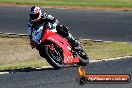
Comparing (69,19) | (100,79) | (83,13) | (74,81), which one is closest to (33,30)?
(74,81)

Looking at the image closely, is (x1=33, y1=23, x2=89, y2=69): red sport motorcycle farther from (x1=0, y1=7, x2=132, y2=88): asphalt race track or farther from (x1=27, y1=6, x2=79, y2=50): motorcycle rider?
(x1=0, y1=7, x2=132, y2=88): asphalt race track

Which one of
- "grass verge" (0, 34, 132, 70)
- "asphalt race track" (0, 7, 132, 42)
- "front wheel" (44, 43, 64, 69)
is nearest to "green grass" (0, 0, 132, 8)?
"asphalt race track" (0, 7, 132, 42)

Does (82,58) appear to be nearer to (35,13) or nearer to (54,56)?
(54,56)

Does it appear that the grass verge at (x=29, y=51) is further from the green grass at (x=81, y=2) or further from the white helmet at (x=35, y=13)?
the green grass at (x=81, y=2)

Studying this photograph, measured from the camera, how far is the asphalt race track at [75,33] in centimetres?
1189

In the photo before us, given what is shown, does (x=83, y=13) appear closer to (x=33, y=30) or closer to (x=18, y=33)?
(x=18, y=33)

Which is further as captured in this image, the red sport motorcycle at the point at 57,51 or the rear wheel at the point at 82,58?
the rear wheel at the point at 82,58

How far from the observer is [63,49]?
565 inches

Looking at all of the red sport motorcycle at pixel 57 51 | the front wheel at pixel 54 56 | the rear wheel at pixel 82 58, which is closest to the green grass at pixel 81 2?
the rear wheel at pixel 82 58

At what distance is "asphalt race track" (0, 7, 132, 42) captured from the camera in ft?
79.2

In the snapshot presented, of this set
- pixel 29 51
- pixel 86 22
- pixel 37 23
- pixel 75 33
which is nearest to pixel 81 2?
pixel 86 22

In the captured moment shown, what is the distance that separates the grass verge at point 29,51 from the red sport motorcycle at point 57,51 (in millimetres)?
702

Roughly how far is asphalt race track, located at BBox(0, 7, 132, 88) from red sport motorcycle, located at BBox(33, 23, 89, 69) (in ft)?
1.23

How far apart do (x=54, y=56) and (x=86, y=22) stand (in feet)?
46.4
